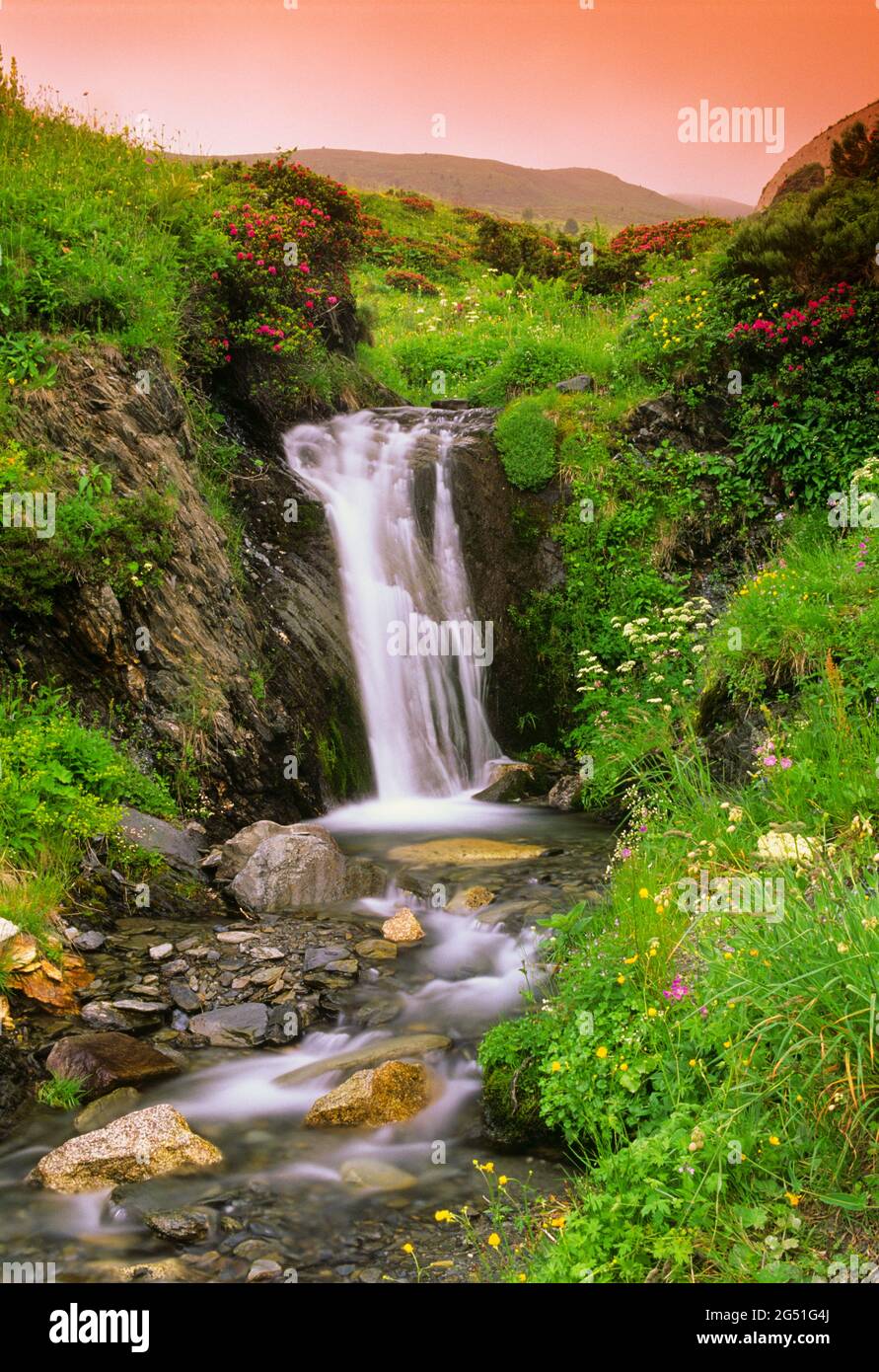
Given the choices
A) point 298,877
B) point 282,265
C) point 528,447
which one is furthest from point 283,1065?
point 282,265

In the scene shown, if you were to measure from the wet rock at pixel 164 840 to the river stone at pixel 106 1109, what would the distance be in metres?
2.36

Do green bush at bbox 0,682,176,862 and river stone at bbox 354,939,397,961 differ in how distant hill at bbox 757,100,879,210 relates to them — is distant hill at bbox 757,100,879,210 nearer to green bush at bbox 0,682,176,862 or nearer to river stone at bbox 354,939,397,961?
green bush at bbox 0,682,176,862

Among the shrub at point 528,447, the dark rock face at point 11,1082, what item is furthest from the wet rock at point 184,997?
the shrub at point 528,447

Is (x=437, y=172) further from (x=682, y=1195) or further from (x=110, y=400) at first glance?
(x=682, y=1195)

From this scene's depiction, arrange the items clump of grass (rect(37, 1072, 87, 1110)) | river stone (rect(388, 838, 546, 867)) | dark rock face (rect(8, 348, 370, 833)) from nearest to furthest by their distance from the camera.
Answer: clump of grass (rect(37, 1072, 87, 1110)) → dark rock face (rect(8, 348, 370, 833)) → river stone (rect(388, 838, 546, 867))

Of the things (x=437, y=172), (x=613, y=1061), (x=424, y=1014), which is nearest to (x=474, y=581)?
(x=424, y=1014)

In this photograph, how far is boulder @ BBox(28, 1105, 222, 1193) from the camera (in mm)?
4125

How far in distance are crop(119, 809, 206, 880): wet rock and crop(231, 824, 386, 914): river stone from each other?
1.21 ft

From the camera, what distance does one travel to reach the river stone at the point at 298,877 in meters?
6.99

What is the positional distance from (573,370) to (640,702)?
221 inches

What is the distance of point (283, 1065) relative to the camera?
520 cm

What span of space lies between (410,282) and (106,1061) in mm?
20621

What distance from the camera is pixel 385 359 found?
1564 cm

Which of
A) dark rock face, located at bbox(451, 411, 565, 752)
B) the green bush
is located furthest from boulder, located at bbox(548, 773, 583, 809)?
the green bush
